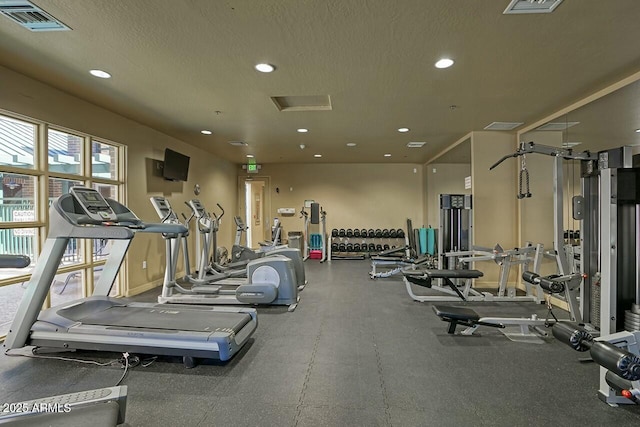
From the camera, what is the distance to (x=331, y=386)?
90.0 inches

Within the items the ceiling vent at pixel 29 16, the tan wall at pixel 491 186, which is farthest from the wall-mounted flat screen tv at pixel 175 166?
the tan wall at pixel 491 186

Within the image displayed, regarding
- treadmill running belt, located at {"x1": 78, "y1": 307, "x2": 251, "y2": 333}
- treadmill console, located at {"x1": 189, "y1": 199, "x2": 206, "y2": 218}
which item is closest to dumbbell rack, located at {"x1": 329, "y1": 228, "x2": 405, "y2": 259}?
treadmill console, located at {"x1": 189, "y1": 199, "x2": 206, "y2": 218}

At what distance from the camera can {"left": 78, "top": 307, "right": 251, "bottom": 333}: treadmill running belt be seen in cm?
275

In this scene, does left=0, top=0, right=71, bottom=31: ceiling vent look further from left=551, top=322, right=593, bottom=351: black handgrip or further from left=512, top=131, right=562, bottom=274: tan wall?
left=512, top=131, right=562, bottom=274: tan wall

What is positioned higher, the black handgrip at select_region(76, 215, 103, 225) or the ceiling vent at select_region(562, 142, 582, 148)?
the ceiling vent at select_region(562, 142, 582, 148)

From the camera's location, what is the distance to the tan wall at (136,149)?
3.19 metres

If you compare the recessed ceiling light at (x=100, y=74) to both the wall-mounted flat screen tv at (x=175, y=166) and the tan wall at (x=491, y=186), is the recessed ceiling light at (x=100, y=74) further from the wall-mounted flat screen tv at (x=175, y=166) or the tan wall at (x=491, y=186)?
the tan wall at (x=491, y=186)

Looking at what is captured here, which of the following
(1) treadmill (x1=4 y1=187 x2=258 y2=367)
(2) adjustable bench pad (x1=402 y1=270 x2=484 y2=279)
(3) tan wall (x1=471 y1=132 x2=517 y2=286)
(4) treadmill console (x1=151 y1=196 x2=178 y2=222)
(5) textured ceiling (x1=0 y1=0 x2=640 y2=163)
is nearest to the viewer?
(5) textured ceiling (x1=0 y1=0 x2=640 y2=163)

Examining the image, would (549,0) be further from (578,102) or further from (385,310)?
(385,310)

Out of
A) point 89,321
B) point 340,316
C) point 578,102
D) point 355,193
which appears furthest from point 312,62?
point 355,193

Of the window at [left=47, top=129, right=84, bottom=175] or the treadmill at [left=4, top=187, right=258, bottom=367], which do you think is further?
the window at [left=47, top=129, right=84, bottom=175]

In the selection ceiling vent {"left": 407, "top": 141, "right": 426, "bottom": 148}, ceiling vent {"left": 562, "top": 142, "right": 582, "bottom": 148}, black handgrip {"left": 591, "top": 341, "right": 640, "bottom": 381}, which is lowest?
black handgrip {"left": 591, "top": 341, "right": 640, "bottom": 381}

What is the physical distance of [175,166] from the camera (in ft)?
18.5

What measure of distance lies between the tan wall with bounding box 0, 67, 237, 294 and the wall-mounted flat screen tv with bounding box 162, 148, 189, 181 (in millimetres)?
165
